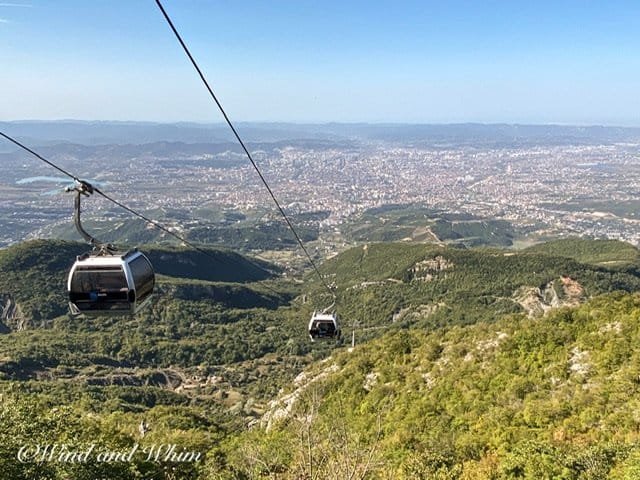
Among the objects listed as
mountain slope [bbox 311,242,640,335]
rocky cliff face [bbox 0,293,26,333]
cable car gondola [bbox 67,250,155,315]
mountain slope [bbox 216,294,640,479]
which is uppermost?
cable car gondola [bbox 67,250,155,315]

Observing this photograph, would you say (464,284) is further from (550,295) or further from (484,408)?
(484,408)

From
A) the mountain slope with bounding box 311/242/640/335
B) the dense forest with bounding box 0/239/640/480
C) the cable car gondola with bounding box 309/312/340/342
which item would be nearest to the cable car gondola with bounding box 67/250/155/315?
the dense forest with bounding box 0/239/640/480

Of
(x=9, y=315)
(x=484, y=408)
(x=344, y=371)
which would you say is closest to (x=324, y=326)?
(x=484, y=408)

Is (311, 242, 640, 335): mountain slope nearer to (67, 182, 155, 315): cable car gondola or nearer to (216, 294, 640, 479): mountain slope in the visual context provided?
(216, 294, 640, 479): mountain slope

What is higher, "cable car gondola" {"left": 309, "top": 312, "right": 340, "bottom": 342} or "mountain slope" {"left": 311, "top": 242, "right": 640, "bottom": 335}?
"cable car gondola" {"left": 309, "top": 312, "right": 340, "bottom": 342}

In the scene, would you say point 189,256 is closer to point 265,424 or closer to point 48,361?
point 48,361
